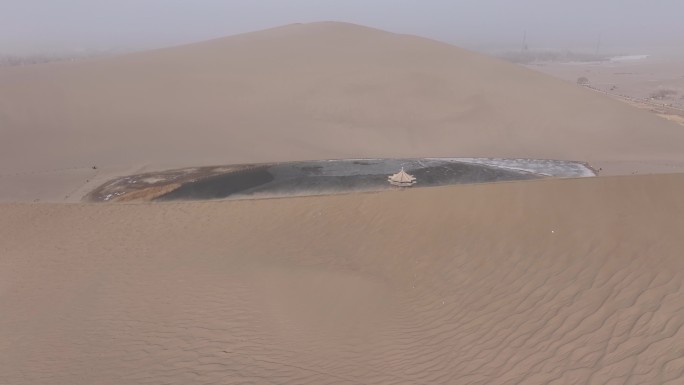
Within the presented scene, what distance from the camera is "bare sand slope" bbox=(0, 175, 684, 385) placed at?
184 inches

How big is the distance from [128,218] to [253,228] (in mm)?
3198

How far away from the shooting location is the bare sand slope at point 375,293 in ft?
15.3

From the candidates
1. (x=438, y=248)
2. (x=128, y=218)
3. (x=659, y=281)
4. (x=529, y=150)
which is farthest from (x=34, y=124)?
(x=659, y=281)

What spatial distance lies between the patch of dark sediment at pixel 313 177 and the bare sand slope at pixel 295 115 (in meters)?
1.32

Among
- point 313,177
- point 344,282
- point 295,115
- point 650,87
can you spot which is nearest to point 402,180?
point 313,177

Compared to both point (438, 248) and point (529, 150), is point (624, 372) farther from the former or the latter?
point (529, 150)

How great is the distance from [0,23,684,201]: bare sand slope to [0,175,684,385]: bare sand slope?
6170 mm

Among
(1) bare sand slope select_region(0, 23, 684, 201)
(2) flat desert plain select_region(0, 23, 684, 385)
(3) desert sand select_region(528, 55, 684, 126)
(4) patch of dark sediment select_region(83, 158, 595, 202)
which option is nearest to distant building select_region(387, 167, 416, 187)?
(4) patch of dark sediment select_region(83, 158, 595, 202)

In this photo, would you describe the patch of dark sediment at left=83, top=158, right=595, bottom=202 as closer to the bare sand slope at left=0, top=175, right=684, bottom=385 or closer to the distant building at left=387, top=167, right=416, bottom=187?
the distant building at left=387, top=167, right=416, bottom=187

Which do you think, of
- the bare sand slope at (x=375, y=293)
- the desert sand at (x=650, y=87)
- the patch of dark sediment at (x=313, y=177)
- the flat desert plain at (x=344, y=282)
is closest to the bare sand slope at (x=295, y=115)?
the flat desert plain at (x=344, y=282)

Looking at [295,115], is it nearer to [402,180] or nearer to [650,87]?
[402,180]

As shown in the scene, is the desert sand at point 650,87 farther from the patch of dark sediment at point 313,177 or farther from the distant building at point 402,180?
the distant building at point 402,180

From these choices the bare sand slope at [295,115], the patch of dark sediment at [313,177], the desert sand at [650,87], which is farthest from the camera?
the desert sand at [650,87]

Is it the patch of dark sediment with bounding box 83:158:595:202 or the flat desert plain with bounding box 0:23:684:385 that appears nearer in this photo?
the flat desert plain with bounding box 0:23:684:385
